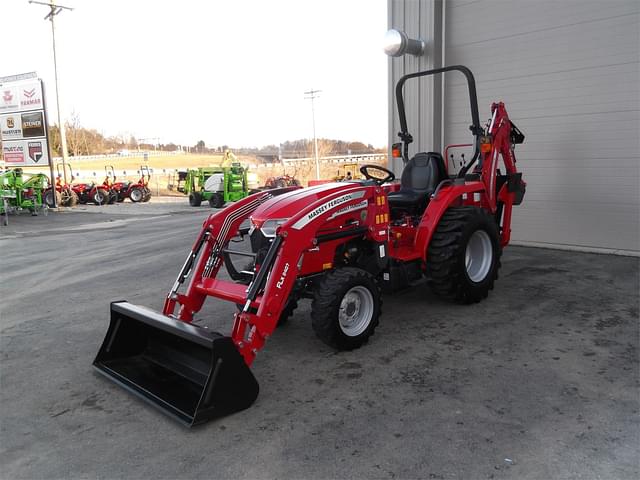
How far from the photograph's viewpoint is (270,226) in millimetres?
4035

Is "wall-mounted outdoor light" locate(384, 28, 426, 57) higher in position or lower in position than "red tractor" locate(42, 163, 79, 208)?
higher

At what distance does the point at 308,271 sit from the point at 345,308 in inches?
15.8

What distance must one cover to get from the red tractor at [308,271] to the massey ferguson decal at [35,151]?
17145 mm

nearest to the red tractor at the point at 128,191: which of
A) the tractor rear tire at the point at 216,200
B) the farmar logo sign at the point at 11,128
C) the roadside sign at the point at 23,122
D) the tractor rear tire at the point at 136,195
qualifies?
the tractor rear tire at the point at 136,195

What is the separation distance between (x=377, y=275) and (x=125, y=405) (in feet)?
7.42

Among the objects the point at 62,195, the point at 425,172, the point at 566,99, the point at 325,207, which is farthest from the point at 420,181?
the point at 62,195

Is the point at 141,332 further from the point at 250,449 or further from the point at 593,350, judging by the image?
the point at 593,350

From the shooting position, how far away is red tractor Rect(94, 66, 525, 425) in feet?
11.0

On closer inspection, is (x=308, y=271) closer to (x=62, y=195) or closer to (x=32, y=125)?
(x=32, y=125)

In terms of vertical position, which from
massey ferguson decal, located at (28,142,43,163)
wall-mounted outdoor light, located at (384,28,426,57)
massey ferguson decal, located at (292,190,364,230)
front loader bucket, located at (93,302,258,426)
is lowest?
front loader bucket, located at (93,302,258,426)

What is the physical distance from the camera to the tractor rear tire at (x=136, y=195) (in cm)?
2277

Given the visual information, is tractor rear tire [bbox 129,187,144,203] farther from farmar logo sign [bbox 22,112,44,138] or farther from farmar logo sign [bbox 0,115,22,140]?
farmar logo sign [bbox 0,115,22,140]

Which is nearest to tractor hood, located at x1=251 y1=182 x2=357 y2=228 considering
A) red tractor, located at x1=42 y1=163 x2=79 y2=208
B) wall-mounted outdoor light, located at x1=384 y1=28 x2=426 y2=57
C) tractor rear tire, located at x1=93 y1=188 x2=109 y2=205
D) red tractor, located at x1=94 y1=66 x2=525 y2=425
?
red tractor, located at x1=94 y1=66 x2=525 y2=425

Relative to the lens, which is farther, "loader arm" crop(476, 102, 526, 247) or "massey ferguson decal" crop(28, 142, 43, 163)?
"massey ferguson decal" crop(28, 142, 43, 163)
